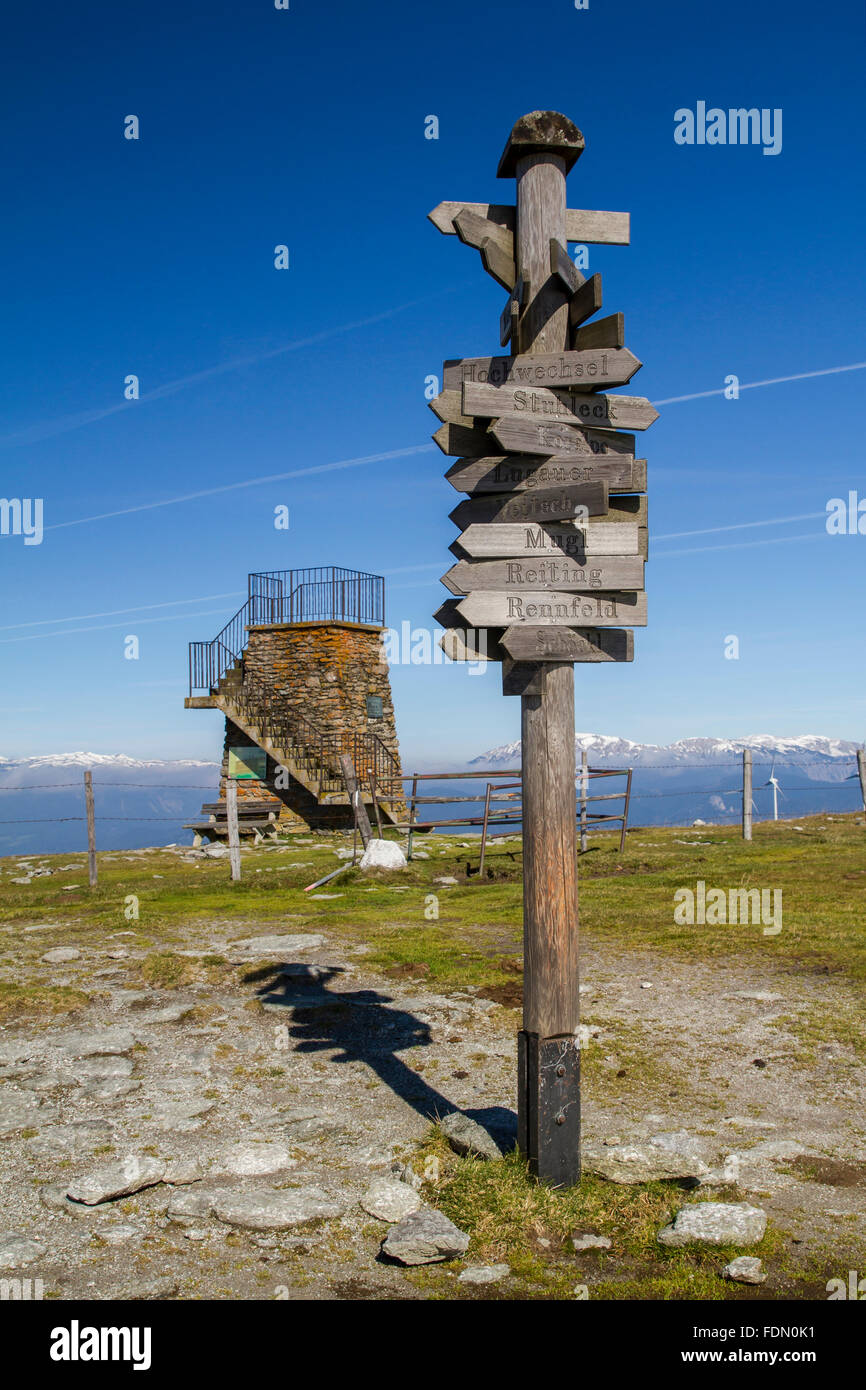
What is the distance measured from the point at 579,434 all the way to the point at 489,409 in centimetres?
53

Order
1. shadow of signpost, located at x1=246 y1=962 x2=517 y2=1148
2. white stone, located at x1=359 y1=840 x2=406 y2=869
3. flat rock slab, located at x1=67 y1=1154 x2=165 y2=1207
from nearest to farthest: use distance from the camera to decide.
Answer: flat rock slab, located at x1=67 y1=1154 x2=165 y2=1207, shadow of signpost, located at x1=246 y1=962 x2=517 y2=1148, white stone, located at x1=359 y1=840 x2=406 y2=869

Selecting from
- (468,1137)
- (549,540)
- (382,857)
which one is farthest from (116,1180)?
(382,857)

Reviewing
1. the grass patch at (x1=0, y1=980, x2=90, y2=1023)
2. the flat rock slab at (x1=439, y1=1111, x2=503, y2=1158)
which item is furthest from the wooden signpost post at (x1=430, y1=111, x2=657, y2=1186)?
the grass patch at (x1=0, y1=980, x2=90, y2=1023)

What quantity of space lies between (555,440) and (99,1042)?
18.0 feet

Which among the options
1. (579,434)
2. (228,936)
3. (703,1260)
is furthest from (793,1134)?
(228,936)

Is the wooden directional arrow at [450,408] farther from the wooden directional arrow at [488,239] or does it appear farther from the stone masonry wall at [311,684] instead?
the stone masonry wall at [311,684]

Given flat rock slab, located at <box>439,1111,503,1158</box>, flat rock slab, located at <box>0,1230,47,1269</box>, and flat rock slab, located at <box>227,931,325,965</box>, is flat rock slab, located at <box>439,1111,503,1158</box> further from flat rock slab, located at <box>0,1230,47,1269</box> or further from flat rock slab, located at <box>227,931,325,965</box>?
flat rock slab, located at <box>227,931,325,965</box>

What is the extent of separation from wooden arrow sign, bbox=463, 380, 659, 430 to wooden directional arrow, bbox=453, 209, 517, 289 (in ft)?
2.25

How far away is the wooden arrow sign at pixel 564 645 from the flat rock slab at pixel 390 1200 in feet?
8.67

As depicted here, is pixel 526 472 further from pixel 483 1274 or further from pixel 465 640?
pixel 483 1274

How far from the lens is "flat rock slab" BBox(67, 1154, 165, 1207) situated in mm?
4543

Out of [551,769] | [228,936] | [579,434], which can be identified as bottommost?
[228,936]
